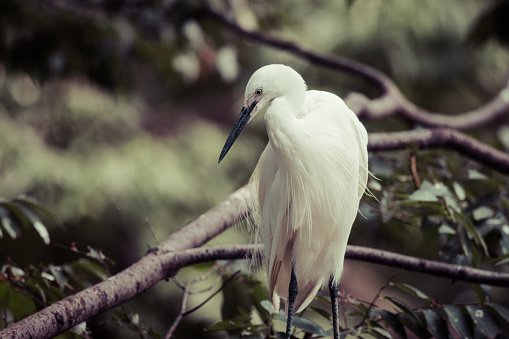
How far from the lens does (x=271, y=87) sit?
1137 millimetres

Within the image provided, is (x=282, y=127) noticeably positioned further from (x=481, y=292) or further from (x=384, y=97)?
(x=384, y=97)

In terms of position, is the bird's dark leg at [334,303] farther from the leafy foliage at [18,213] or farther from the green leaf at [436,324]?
the leafy foliage at [18,213]

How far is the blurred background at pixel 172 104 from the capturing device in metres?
2.53

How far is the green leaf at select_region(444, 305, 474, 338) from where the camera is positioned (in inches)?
50.5

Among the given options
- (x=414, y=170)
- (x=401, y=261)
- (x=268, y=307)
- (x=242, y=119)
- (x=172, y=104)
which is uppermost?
(x=242, y=119)

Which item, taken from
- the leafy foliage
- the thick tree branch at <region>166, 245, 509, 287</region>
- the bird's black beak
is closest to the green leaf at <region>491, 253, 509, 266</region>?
the thick tree branch at <region>166, 245, 509, 287</region>

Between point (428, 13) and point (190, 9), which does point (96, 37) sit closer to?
point (190, 9)

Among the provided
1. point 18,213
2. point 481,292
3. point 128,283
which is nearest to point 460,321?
point 481,292

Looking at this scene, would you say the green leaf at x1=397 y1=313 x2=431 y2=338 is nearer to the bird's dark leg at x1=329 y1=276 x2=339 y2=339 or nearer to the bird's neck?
the bird's dark leg at x1=329 y1=276 x2=339 y2=339

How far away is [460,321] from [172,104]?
740cm

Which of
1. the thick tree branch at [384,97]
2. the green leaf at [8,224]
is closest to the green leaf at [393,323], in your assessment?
the green leaf at [8,224]

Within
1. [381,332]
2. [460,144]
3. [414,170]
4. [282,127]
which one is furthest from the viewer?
[460,144]

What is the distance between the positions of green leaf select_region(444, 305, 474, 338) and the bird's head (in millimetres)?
582

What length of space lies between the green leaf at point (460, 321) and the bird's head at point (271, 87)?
0.58 m
